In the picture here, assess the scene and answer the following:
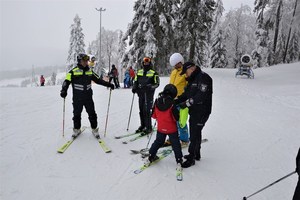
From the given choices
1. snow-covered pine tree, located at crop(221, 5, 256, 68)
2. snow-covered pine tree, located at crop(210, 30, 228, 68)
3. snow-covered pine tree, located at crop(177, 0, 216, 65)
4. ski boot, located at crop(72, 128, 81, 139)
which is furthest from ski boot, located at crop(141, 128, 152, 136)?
snow-covered pine tree, located at crop(221, 5, 256, 68)

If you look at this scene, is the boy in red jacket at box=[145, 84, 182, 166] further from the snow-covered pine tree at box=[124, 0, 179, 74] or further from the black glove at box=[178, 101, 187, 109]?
the snow-covered pine tree at box=[124, 0, 179, 74]

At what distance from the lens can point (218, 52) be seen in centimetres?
3766

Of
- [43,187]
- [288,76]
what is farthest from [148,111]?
[288,76]

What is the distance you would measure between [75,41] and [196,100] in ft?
119

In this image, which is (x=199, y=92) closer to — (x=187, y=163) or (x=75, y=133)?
(x=187, y=163)

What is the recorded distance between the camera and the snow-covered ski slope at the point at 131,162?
423 cm

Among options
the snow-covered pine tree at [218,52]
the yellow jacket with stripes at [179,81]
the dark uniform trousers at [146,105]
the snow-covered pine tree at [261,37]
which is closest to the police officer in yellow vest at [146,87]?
the dark uniform trousers at [146,105]

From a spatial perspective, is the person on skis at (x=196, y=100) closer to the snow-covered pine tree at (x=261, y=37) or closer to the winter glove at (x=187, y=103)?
the winter glove at (x=187, y=103)

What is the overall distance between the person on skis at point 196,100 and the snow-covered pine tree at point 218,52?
34.0 m

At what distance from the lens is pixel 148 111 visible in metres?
6.88

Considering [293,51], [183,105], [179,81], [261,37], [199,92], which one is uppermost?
[261,37]

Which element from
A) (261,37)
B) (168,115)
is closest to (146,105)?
(168,115)

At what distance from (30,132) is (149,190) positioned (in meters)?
4.16

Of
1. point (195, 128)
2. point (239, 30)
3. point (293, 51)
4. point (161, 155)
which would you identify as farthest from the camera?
point (239, 30)
